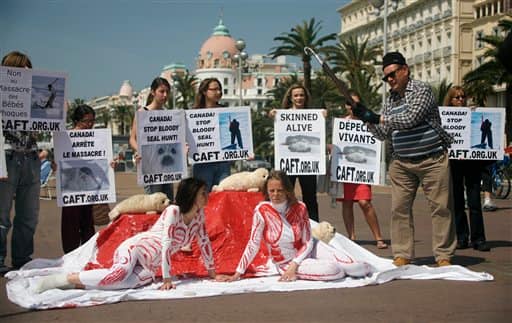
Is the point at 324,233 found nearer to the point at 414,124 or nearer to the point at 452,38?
the point at 414,124

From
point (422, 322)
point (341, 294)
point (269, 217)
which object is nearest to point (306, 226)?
point (269, 217)

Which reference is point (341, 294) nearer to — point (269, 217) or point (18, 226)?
point (269, 217)

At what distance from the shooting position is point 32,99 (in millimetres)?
7902

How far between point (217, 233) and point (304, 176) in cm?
231

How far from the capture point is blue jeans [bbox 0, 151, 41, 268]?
7875 mm

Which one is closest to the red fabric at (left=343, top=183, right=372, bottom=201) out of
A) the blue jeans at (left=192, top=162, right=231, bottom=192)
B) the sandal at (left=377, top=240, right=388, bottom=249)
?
the sandal at (left=377, top=240, right=388, bottom=249)

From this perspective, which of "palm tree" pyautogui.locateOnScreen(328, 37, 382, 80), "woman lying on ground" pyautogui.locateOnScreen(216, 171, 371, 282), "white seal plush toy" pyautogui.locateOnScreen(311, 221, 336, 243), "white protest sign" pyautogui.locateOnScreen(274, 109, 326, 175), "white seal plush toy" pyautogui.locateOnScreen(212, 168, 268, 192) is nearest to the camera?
"woman lying on ground" pyautogui.locateOnScreen(216, 171, 371, 282)

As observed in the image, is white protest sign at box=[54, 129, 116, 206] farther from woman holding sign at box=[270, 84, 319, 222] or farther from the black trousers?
the black trousers

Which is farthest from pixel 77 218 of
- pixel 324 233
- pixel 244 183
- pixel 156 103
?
pixel 324 233

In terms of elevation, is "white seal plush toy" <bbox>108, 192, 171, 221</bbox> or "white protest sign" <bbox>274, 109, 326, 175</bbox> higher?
"white protest sign" <bbox>274, 109, 326, 175</bbox>

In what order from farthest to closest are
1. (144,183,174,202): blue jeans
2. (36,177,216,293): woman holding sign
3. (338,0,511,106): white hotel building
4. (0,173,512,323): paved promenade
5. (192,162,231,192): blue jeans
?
(338,0,511,106): white hotel building → (192,162,231,192): blue jeans → (144,183,174,202): blue jeans → (36,177,216,293): woman holding sign → (0,173,512,323): paved promenade

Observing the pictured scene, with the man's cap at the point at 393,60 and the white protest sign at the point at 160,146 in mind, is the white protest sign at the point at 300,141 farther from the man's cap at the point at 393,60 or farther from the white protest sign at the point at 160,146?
the man's cap at the point at 393,60

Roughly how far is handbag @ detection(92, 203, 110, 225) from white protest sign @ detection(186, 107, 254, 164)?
45.5 inches

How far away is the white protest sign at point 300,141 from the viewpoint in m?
9.59
